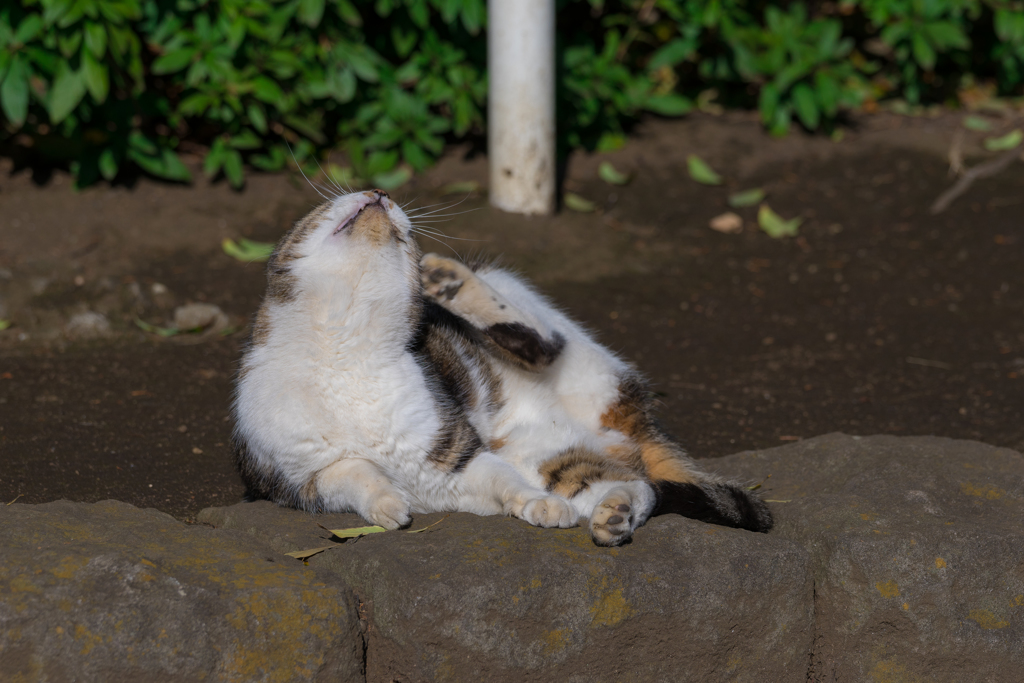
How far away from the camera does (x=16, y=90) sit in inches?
189

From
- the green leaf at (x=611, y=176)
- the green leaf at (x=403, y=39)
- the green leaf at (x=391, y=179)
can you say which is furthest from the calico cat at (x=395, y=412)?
the green leaf at (x=611, y=176)

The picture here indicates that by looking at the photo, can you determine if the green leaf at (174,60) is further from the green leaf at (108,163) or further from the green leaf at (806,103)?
the green leaf at (806,103)

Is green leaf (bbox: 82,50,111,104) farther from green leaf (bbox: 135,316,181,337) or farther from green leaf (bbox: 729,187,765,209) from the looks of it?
green leaf (bbox: 729,187,765,209)

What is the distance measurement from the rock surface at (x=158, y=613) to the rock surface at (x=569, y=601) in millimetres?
122

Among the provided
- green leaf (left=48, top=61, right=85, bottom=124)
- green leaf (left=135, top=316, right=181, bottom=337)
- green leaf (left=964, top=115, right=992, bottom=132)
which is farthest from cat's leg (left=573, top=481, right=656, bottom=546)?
green leaf (left=964, top=115, right=992, bottom=132)

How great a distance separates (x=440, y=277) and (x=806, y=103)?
176 inches

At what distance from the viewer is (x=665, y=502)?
8.73ft

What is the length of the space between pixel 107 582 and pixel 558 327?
62.7 inches

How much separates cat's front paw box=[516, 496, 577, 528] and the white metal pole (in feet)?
11.3

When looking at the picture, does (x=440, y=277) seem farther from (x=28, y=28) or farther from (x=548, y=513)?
(x=28, y=28)

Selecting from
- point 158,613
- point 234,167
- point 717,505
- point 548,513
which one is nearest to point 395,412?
point 548,513

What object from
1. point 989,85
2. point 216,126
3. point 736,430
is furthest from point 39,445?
point 989,85

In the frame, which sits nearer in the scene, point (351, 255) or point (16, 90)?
point (351, 255)

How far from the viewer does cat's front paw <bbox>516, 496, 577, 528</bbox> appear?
2.44 metres
